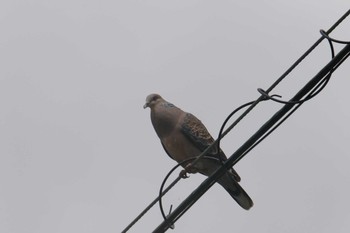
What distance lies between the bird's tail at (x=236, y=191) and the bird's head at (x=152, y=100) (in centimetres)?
112

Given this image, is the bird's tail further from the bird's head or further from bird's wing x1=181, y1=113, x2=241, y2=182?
the bird's head

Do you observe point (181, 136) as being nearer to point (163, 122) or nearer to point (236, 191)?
point (163, 122)

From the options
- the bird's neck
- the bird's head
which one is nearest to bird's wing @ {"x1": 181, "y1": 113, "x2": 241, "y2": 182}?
the bird's neck

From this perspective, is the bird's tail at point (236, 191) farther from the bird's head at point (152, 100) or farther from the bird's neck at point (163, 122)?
the bird's head at point (152, 100)

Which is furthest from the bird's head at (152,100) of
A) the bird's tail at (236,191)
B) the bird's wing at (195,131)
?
the bird's tail at (236,191)

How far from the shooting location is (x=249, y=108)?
4.12 meters

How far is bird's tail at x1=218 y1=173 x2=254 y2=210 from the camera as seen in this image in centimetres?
798

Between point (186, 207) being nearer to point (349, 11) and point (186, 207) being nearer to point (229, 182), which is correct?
point (349, 11)

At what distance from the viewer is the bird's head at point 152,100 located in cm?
848

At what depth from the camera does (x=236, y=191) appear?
26.6 ft

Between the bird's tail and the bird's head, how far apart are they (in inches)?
44.1

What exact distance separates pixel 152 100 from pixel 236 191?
1.36 m

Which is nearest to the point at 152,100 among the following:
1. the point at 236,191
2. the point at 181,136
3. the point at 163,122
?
the point at 163,122

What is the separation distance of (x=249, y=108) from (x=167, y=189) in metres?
0.93
